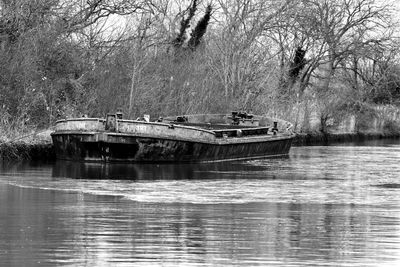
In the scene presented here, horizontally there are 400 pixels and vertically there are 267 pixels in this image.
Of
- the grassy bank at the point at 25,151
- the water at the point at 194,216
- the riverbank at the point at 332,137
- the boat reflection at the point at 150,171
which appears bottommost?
the water at the point at 194,216

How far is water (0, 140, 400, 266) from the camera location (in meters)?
12.5

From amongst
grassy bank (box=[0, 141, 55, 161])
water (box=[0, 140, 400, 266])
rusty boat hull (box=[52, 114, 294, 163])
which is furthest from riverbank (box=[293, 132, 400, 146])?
water (box=[0, 140, 400, 266])

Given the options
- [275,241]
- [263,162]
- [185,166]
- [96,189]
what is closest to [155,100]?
[263,162]

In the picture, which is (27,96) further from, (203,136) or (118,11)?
(118,11)

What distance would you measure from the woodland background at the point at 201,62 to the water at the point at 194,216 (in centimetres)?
454

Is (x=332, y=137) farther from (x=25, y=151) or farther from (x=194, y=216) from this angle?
(x=194, y=216)

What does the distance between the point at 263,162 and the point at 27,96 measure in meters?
7.37

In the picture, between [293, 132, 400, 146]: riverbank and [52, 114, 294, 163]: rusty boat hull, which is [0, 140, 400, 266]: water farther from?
[293, 132, 400, 146]: riverbank

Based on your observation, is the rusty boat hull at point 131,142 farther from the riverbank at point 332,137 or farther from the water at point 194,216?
the riverbank at point 332,137

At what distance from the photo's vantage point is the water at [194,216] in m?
12.5

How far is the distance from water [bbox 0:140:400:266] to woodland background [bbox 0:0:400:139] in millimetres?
4540

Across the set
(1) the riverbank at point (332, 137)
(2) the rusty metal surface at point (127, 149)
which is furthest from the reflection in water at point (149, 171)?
(1) the riverbank at point (332, 137)

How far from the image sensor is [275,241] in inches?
542

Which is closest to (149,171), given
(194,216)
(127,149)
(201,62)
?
(127,149)
